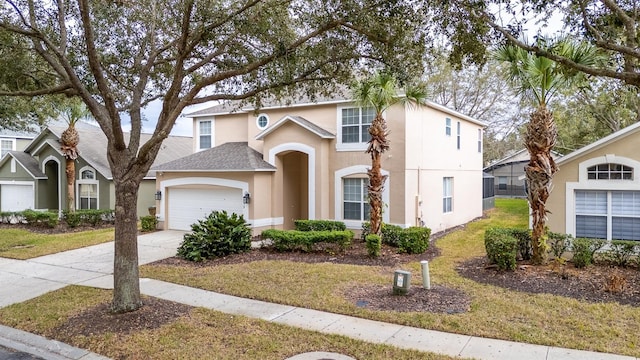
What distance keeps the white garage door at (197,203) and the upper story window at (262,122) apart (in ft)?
10.7

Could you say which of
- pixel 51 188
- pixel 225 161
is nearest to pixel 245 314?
pixel 225 161

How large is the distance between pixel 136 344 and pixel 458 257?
971 centimetres

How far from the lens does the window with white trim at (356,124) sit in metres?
16.3

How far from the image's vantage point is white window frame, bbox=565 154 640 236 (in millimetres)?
11695

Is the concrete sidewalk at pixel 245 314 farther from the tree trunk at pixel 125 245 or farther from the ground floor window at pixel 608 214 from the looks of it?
the ground floor window at pixel 608 214

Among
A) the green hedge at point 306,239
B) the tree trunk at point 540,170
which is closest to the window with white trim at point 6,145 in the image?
the green hedge at point 306,239

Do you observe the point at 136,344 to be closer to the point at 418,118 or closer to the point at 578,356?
the point at 578,356

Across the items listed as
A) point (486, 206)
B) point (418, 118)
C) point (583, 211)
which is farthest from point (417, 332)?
point (486, 206)

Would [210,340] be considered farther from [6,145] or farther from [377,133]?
[6,145]

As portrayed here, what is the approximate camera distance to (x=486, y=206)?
27484 millimetres

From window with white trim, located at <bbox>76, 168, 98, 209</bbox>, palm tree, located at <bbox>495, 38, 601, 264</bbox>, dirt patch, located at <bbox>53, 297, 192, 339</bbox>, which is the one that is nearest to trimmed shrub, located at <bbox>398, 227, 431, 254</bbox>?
palm tree, located at <bbox>495, 38, 601, 264</bbox>

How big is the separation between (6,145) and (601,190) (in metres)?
34.7

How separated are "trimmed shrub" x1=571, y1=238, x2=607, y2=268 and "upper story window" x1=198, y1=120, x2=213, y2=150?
1577 cm

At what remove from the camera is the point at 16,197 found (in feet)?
85.7
